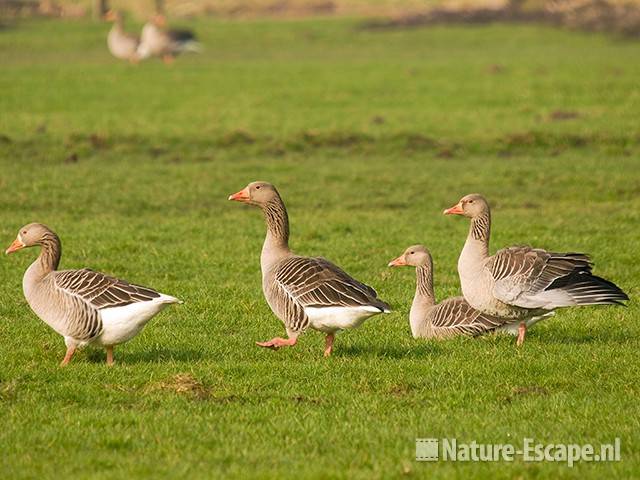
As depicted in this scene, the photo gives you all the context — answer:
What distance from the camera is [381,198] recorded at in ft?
72.5

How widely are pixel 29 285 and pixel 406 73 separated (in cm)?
3427

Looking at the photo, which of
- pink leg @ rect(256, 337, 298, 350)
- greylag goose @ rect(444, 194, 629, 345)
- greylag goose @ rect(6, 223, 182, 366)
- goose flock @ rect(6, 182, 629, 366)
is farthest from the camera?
greylag goose @ rect(444, 194, 629, 345)

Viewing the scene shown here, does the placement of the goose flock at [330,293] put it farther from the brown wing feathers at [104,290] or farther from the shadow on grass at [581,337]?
the shadow on grass at [581,337]

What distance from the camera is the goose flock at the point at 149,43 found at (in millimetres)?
49719

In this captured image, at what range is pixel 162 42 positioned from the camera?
51.0 m

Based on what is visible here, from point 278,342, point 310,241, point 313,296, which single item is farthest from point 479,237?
point 310,241

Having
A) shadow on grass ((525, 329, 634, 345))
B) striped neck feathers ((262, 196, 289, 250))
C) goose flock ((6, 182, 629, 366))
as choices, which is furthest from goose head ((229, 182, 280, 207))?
shadow on grass ((525, 329, 634, 345))

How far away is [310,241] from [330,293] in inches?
282

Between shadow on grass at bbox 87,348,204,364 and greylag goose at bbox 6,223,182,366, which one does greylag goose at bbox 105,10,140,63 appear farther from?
greylag goose at bbox 6,223,182,366

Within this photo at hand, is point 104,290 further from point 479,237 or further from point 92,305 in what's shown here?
point 479,237

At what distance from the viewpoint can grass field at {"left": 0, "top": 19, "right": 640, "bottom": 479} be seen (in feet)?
28.7

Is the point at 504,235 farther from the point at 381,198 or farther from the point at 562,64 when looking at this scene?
the point at 562,64

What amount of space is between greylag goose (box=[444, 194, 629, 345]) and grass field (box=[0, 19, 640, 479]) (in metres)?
0.45

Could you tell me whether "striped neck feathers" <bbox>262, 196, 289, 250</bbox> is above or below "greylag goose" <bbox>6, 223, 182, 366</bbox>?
above
